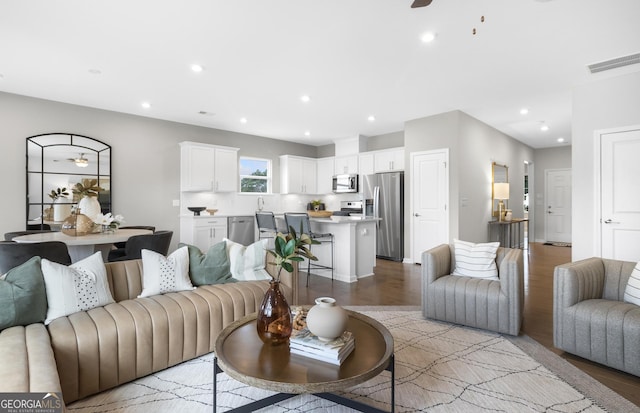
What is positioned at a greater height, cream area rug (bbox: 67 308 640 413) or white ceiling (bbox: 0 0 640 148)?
white ceiling (bbox: 0 0 640 148)

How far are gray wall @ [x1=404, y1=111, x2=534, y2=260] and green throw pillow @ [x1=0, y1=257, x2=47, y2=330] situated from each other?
5.36 m

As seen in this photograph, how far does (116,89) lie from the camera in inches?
175

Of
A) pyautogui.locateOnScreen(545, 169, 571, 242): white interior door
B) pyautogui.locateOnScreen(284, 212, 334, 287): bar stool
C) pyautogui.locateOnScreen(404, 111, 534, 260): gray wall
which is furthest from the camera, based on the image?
pyautogui.locateOnScreen(545, 169, 571, 242): white interior door

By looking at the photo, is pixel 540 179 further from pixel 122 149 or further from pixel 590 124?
pixel 122 149

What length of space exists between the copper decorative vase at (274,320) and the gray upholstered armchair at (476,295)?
1.78 meters

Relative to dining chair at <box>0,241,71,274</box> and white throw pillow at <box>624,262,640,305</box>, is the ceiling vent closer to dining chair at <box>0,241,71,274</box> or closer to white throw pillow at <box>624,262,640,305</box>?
white throw pillow at <box>624,262,640,305</box>

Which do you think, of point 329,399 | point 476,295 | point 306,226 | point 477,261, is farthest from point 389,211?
point 329,399

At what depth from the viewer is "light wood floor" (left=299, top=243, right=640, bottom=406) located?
215 centimetres

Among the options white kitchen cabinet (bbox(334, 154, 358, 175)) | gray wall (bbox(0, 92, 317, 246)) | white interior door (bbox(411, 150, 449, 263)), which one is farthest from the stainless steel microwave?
gray wall (bbox(0, 92, 317, 246))

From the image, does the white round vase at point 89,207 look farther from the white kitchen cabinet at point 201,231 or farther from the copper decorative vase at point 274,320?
the copper decorative vase at point 274,320

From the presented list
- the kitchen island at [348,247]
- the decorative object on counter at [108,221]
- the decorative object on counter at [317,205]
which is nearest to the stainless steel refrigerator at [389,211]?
the kitchen island at [348,247]

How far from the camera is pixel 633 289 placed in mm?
2332

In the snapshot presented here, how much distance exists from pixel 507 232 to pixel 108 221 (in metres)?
7.32

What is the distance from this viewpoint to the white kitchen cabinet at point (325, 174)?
811 cm
